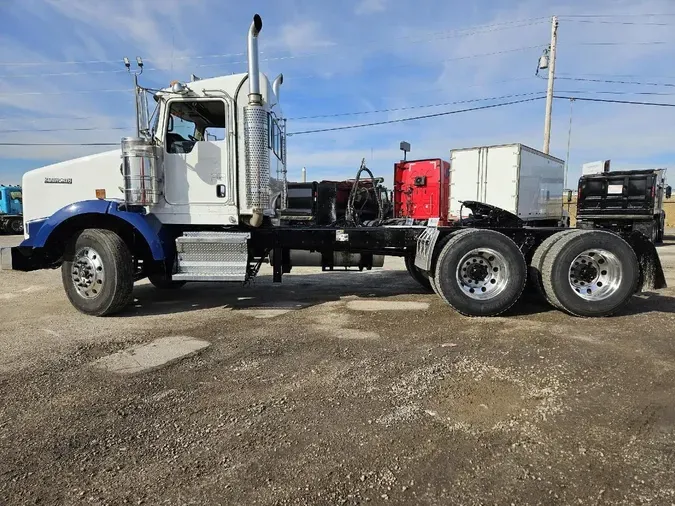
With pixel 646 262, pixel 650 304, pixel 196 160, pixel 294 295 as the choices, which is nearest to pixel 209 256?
pixel 196 160

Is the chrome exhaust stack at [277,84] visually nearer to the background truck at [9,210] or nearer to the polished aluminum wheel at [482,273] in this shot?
the polished aluminum wheel at [482,273]

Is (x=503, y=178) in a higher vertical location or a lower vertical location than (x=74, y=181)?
higher

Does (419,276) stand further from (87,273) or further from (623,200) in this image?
(623,200)

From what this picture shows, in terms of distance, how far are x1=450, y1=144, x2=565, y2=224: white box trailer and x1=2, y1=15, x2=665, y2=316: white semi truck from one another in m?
7.92

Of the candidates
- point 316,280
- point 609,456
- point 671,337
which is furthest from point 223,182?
point 671,337

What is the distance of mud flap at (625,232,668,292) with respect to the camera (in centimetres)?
663

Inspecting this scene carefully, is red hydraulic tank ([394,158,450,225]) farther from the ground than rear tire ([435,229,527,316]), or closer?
farther from the ground

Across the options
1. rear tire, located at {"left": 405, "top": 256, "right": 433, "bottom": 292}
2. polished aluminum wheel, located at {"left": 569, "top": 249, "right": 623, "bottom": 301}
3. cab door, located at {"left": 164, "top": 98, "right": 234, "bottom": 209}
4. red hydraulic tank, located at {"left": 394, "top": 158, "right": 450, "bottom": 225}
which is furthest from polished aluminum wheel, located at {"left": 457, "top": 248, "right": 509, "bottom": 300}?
red hydraulic tank, located at {"left": 394, "top": 158, "right": 450, "bottom": 225}

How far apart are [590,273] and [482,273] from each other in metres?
1.51

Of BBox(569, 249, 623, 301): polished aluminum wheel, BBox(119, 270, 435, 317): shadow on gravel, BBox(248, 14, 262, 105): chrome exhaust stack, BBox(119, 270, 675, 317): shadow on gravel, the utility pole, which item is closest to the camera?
BBox(248, 14, 262, 105): chrome exhaust stack

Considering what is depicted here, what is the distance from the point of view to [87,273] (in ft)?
20.7

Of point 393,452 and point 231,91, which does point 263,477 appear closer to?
point 393,452

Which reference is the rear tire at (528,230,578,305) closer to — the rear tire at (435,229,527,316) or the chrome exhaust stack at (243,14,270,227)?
the rear tire at (435,229,527,316)

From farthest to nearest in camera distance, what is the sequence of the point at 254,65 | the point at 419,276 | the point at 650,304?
the point at 419,276, the point at 650,304, the point at 254,65
